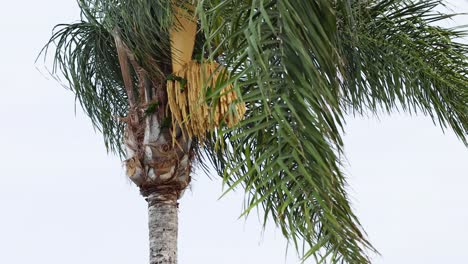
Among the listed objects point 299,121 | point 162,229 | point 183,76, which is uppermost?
point 183,76

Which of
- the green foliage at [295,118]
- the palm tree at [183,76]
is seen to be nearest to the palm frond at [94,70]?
the palm tree at [183,76]

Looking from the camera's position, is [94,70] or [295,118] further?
[94,70]

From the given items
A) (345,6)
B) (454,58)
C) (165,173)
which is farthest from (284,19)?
(454,58)

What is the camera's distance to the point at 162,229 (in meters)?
10.0

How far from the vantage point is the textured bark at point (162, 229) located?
991 cm

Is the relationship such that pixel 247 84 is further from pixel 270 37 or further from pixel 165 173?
pixel 165 173

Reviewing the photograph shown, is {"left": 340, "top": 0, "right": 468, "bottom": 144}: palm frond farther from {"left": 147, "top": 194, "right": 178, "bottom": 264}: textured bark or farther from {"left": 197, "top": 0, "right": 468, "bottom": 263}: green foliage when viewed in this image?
{"left": 197, "top": 0, "right": 468, "bottom": 263}: green foliage

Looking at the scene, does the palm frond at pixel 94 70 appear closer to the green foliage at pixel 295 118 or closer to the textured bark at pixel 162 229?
the textured bark at pixel 162 229

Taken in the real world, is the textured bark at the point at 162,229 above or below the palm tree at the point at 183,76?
below

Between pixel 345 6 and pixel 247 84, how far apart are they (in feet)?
3.25

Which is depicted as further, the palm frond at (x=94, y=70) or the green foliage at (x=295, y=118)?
the palm frond at (x=94, y=70)

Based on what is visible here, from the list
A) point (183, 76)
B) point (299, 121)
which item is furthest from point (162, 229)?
point (299, 121)

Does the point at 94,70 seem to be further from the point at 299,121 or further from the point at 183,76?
the point at 299,121

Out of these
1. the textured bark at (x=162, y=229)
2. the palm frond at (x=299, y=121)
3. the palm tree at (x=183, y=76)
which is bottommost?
the palm frond at (x=299, y=121)
